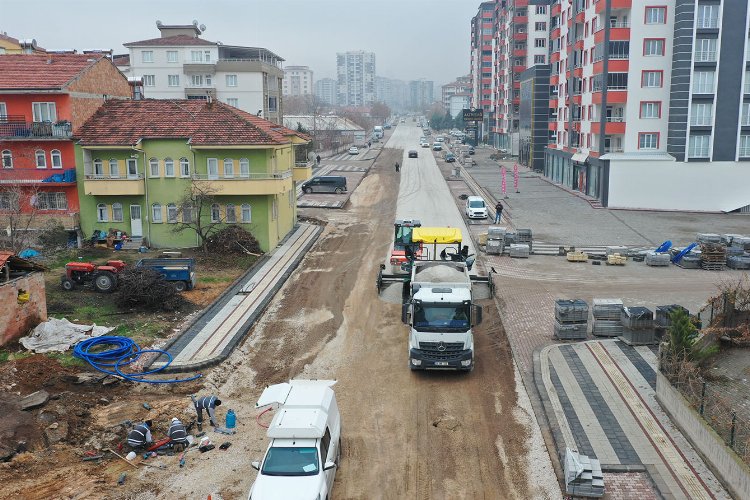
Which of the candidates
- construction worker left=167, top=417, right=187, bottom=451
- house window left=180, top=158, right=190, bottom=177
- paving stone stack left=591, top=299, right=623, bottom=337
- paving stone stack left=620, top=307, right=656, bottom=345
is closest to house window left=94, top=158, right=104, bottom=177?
house window left=180, top=158, right=190, bottom=177

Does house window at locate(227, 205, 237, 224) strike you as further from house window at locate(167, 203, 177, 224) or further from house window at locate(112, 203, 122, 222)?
house window at locate(112, 203, 122, 222)

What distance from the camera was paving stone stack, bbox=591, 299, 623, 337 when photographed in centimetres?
2291

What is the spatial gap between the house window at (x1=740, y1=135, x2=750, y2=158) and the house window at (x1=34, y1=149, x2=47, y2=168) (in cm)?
4667

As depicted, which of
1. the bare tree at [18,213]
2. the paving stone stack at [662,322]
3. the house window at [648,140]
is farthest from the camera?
the house window at [648,140]

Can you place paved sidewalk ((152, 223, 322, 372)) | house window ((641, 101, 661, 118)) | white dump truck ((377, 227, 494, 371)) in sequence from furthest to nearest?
1. house window ((641, 101, 661, 118))
2. paved sidewalk ((152, 223, 322, 372))
3. white dump truck ((377, 227, 494, 371))

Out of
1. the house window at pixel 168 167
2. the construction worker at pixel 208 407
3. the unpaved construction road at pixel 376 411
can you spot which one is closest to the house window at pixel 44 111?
the house window at pixel 168 167

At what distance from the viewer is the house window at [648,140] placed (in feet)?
170

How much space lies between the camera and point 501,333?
23.6 metres

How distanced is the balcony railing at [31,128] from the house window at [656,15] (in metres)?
40.5

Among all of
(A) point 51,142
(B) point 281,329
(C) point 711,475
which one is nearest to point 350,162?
(A) point 51,142

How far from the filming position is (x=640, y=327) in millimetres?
21984

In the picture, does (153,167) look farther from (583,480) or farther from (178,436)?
(583,480)

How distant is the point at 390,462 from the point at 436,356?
4772 millimetres

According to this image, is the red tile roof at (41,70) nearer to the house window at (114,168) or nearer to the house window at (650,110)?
the house window at (114,168)
